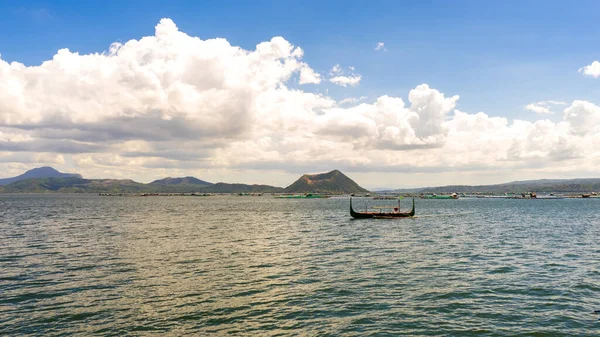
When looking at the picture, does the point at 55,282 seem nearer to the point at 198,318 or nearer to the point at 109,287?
the point at 109,287

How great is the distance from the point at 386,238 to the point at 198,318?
142 ft

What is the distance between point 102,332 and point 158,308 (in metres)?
4.27

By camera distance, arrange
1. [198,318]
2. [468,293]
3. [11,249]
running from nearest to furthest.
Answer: [198,318], [468,293], [11,249]

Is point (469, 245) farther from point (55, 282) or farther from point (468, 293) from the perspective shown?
point (55, 282)

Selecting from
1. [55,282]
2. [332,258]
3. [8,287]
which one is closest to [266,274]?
[332,258]

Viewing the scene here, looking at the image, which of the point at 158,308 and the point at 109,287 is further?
the point at 109,287

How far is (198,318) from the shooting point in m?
23.1

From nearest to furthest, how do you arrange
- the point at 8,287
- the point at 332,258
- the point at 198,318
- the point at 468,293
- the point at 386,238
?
the point at 198,318 → the point at 468,293 → the point at 8,287 → the point at 332,258 → the point at 386,238

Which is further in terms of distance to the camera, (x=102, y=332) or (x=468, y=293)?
(x=468, y=293)

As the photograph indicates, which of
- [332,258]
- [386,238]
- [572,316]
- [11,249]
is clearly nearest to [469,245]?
[386,238]

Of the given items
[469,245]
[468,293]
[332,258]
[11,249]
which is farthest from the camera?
[469,245]

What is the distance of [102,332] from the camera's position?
21016mm

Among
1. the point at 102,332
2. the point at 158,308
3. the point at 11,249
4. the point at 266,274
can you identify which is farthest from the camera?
the point at 11,249

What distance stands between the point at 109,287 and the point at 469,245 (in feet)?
145
